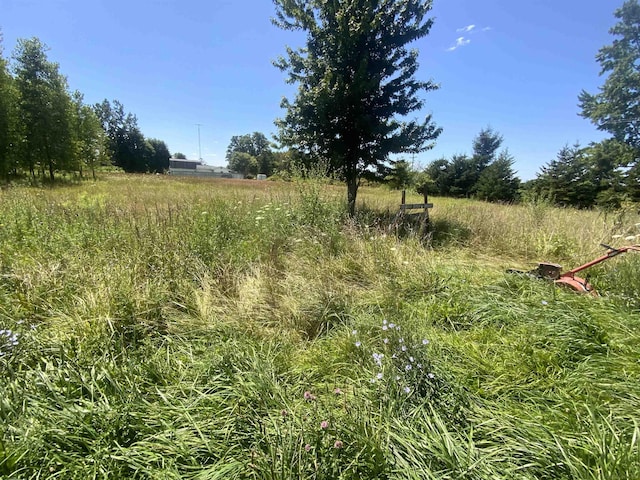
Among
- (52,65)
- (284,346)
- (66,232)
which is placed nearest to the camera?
(284,346)

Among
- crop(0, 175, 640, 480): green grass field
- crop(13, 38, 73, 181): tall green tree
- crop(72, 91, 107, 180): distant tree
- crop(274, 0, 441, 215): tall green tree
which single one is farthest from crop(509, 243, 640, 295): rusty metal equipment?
crop(72, 91, 107, 180): distant tree

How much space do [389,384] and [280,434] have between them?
2.10 ft

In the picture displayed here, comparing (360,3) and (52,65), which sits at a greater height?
(52,65)

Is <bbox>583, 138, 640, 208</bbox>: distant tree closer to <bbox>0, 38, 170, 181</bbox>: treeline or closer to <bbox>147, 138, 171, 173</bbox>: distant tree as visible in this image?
<bbox>0, 38, 170, 181</bbox>: treeline

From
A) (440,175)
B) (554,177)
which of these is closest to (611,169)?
(554,177)

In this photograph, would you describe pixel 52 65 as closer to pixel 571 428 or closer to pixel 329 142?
pixel 329 142

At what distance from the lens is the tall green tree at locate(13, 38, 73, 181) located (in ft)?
53.4

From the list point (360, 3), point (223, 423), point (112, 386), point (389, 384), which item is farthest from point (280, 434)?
point (360, 3)

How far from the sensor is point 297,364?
1842mm

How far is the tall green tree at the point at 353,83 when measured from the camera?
5.96 m

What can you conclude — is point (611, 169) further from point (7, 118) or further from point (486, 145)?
point (7, 118)

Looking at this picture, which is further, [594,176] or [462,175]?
[462,175]

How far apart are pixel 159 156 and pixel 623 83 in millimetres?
69341

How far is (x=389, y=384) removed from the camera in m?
1.48
